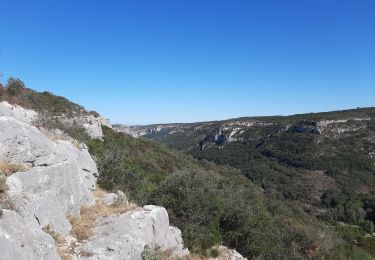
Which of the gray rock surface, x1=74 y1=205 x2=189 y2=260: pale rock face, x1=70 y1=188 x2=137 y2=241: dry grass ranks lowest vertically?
x1=74 y1=205 x2=189 y2=260: pale rock face

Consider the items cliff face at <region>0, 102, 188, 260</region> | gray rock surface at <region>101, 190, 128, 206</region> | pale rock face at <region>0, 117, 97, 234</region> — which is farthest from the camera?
gray rock surface at <region>101, 190, 128, 206</region>

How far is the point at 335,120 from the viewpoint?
626ft

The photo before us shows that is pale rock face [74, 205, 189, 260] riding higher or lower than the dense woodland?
higher

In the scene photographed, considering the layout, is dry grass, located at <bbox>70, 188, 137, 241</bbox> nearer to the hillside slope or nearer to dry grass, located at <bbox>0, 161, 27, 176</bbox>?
dry grass, located at <bbox>0, 161, 27, 176</bbox>

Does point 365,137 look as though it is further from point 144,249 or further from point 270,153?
point 144,249

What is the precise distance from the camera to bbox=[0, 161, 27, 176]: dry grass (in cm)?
1108

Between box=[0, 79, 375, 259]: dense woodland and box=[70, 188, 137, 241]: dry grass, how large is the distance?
360cm

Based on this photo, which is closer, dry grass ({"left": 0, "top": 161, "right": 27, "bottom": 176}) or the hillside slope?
Result: dry grass ({"left": 0, "top": 161, "right": 27, "bottom": 176})

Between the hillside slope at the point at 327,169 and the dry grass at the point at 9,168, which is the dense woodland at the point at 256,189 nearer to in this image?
the hillside slope at the point at 327,169

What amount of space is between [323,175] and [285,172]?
15.0 meters

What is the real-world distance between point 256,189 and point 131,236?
55388 millimetres

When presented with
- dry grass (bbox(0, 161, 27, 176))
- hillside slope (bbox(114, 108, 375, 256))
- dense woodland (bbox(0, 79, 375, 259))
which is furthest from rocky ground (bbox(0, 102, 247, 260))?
hillside slope (bbox(114, 108, 375, 256))

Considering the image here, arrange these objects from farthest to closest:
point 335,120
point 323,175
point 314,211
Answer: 1. point 335,120
2. point 323,175
3. point 314,211

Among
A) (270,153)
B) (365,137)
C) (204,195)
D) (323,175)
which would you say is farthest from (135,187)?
(270,153)
